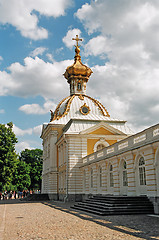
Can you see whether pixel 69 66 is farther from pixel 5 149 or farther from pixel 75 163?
pixel 75 163

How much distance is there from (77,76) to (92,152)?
739 inches

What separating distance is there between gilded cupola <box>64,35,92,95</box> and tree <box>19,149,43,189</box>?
74.9 feet

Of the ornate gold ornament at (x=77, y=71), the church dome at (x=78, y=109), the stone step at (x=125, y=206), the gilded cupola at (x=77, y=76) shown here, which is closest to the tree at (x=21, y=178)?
the church dome at (x=78, y=109)

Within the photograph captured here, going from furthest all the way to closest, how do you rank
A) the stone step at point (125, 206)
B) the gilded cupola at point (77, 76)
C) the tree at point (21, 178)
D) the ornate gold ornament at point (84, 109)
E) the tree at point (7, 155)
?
the tree at point (21, 178) → the gilded cupola at point (77, 76) → the ornate gold ornament at point (84, 109) → the tree at point (7, 155) → the stone step at point (125, 206)

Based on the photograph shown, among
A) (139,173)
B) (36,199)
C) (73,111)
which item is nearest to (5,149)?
(36,199)

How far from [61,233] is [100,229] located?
1.39 meters

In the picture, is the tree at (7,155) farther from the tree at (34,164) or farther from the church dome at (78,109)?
the tree at (34,164)

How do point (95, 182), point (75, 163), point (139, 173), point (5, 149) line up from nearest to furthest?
point (139, 173) < point (95, 182) < point (75, 163) < point (5, 149)

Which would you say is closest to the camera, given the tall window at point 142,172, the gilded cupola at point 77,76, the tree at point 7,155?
the tall window at point 142,172

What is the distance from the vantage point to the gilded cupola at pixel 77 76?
141 feet

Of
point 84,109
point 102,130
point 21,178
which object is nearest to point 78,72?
point 84,109

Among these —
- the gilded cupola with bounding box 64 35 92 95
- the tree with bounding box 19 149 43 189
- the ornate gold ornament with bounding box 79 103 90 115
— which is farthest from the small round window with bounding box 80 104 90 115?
the tree with bounding box 19 149 43 189

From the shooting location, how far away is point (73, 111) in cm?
3706

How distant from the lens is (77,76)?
43.9 meters
